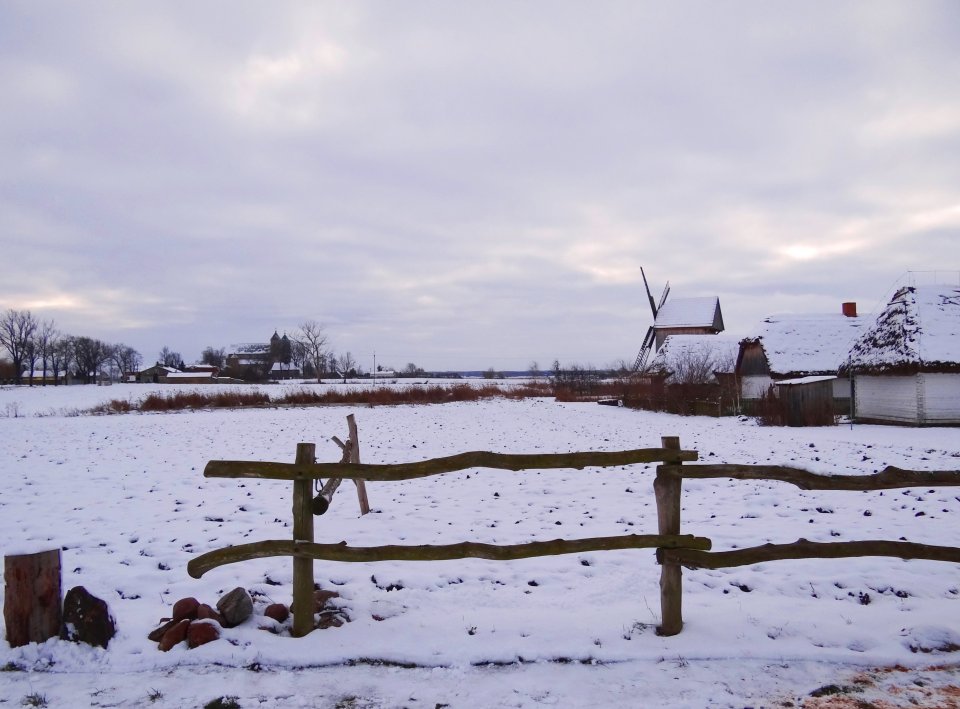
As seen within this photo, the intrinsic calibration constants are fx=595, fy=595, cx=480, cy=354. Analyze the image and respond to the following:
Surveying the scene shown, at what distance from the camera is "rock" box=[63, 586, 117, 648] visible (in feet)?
14.6

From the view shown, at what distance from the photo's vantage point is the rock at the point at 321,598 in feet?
16.5

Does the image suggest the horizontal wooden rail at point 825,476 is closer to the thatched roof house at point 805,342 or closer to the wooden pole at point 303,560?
the wooden pole at point 303,560

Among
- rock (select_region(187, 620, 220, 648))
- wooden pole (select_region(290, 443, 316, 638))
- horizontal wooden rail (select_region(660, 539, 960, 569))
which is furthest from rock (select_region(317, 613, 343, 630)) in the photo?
horizontal wooden rail (select_region(660, 539, 960, 569))

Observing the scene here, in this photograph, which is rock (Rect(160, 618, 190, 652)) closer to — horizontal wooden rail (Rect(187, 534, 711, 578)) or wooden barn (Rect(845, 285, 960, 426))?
horizontal wooden rail (Rect(187, 534, 711, 578))

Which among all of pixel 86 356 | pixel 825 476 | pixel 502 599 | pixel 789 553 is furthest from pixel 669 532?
pixel 86 356

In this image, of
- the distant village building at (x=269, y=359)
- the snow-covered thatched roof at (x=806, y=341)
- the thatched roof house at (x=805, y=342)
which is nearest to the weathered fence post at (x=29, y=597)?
the thatched roof house at (x=805, y=342)

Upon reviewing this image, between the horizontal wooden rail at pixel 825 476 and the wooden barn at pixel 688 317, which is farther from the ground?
the wooden barn at pixel 688 317

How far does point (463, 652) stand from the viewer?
4387 mm

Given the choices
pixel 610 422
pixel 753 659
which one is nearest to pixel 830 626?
pixel 753 659

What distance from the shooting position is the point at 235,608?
4719 mm

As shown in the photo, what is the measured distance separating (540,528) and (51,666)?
5.67 metres

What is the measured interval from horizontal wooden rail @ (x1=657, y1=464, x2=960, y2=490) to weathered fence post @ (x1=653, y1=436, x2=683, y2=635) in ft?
0.33

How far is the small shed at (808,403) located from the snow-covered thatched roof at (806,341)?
9.43 metres

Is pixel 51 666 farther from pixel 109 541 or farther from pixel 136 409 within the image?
Answer: pixel 136 409
